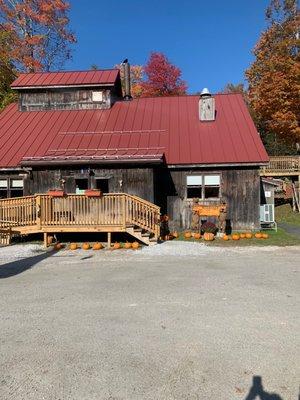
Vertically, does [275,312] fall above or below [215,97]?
below

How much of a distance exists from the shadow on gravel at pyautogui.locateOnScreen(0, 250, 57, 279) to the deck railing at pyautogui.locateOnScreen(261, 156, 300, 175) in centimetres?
2086

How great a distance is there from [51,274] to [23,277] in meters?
0.68

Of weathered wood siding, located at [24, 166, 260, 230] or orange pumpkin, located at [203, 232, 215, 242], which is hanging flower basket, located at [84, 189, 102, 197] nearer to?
weathered wood siding, located at [24, 166, 260, 230]

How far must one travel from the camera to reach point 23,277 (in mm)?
10195

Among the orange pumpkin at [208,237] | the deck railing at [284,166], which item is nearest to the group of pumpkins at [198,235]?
the orange pumpkin at [208,237]

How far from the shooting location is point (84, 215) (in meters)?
15.5

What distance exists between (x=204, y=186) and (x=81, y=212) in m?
5.72

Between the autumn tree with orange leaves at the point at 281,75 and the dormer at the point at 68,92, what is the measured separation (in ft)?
40.2

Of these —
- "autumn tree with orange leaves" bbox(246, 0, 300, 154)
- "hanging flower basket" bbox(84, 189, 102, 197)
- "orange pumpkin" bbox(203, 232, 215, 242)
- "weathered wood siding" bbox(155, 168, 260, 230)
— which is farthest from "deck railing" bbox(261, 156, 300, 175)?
"hanging flower basket" bbox(84, 189, 102, 197)

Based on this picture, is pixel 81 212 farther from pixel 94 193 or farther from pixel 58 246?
pixel 58 246

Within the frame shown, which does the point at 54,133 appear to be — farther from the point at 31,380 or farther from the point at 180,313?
the point at 31,380

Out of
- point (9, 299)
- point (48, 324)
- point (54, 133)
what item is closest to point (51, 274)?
point (9, 299)

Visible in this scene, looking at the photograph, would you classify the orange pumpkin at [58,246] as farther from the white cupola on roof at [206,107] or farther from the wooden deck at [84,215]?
the white cupola on roof at [206,107]

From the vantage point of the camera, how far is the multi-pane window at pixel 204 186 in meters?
18.3
